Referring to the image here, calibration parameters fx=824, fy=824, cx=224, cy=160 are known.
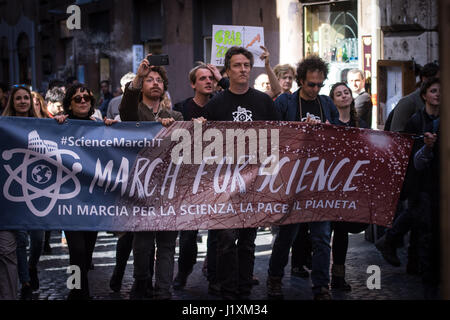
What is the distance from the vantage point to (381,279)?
7.52 metres

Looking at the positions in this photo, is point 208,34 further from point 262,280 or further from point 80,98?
point 80,98

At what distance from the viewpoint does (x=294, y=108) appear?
7.07 metres

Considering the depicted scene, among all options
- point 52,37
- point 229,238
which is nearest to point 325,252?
point 229,238

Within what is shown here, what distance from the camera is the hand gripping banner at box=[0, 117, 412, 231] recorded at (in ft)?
21.1

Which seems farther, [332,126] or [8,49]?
[8,49]

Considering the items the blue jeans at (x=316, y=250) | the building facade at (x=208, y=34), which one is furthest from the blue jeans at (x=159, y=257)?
the building facade at (x=208, y=34)

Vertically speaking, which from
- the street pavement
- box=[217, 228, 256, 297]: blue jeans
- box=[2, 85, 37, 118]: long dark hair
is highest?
box=[2, 85, 37, 118]: long dark hair

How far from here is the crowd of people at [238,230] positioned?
6.43 m

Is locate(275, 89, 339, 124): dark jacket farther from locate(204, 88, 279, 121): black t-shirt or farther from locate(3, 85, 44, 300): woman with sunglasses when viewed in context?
locate(3, 85, 44, 300): woman with sunglasses

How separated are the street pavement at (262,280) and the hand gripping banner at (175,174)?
80 cm

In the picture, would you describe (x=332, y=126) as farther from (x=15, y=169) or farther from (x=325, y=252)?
(x=15, y=169)

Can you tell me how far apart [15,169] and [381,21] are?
975cm

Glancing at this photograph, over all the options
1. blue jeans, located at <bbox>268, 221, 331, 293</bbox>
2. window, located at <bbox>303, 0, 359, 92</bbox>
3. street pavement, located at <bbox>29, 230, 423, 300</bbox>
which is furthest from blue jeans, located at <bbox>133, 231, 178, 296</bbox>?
window, located at <bbox>303, 0, 359, 92</bbox>
